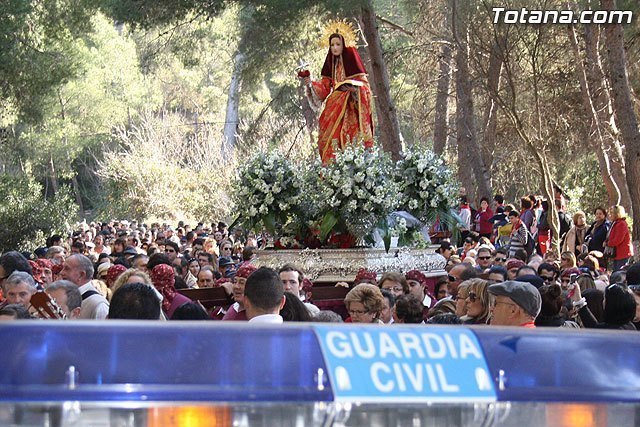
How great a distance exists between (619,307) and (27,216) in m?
21.2

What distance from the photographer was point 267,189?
548 inches

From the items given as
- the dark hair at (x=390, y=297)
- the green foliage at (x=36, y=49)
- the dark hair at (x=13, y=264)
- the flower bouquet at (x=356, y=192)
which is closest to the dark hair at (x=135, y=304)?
the dark hair at (x=390, y=297)

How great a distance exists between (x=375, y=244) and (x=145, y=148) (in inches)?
1525

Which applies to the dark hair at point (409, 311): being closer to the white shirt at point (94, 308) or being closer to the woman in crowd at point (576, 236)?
the white shirt at point (94, 308)

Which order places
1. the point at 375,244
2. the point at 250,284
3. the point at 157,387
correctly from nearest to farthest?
the point at 157,387 → the point at 250,284 → the point at 375,244

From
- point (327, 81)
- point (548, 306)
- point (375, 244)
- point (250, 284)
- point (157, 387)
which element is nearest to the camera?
point (157, 387)

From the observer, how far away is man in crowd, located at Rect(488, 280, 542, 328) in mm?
6617

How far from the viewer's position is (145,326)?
2568 mm

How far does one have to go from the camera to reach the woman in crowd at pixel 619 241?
17625mm

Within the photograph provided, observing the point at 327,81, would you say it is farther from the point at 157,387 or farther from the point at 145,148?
the point at 145,148

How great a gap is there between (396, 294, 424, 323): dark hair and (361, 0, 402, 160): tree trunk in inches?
644

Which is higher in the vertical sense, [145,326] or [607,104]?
[607,104]

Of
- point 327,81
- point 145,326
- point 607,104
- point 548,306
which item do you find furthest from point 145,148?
point 145,326

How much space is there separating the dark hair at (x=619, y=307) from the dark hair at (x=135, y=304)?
3233 millimetres
